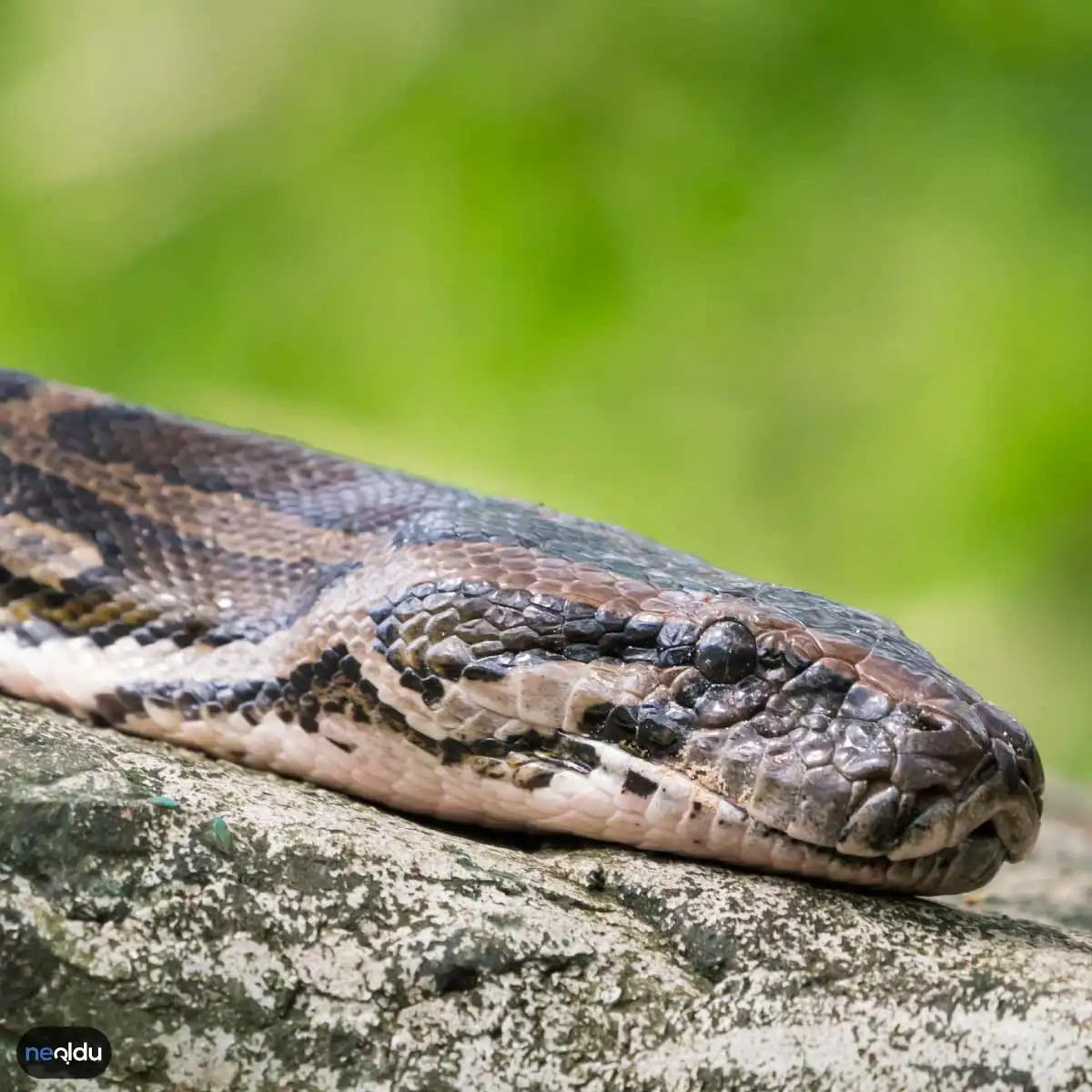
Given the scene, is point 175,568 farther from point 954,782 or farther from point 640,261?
point 640,261

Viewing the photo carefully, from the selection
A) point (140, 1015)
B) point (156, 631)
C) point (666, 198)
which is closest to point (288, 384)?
point (666, 198)

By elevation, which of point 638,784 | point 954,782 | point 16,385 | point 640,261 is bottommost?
point 638,784

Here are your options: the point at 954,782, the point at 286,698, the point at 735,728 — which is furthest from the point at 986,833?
the point at 286,698

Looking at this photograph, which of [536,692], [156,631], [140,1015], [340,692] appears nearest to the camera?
[140,1015]

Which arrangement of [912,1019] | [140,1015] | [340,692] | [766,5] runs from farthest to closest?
[766,5] → [340,692] → [912,1019] → [140,1015]

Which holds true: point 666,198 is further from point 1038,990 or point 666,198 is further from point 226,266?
point 1038,990
